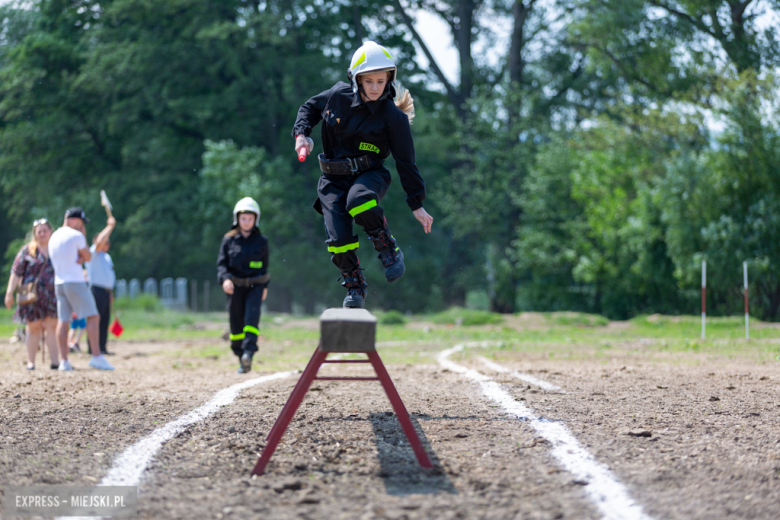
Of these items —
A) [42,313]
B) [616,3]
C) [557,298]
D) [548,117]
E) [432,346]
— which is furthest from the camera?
[548,117]

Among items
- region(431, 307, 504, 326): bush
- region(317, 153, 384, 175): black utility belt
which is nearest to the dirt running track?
region(317, 153, 384, 175): black utility belt

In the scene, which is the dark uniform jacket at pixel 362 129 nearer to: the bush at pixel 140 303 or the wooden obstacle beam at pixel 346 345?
the wooden obstacle beam at pixel 346 345

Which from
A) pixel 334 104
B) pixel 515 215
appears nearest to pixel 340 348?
pixel 334 104

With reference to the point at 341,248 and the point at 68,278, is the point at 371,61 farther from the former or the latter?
the point at 68,278

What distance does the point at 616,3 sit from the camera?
2462 centimetres

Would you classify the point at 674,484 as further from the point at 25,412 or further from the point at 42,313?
the point at 42,313

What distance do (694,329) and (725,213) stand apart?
377 centimetres

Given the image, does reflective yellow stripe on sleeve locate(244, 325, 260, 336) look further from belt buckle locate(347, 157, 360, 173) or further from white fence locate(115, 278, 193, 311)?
white fence locate(115, 278, 193, 311)

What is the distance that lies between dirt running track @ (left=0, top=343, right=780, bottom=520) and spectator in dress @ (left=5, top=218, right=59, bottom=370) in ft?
9.36

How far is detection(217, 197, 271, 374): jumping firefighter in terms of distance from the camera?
9.21 meters

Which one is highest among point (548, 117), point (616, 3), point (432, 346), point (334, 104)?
point (616, 3)

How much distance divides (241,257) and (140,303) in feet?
62.3

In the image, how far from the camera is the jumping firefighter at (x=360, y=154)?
516 cm

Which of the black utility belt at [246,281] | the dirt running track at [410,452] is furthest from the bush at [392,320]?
the dirt running track at [410,452]
